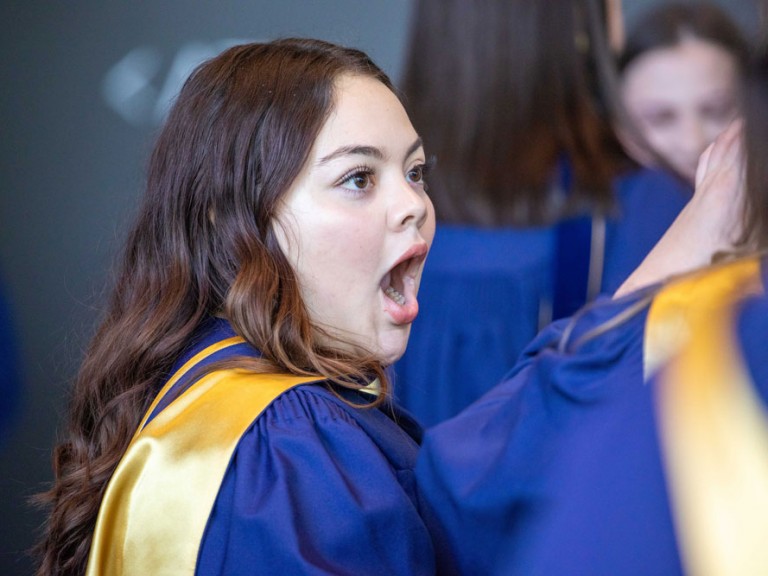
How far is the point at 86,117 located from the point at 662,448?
2.26 meters

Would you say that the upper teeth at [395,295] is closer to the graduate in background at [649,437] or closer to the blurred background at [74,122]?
the graduate in background at [649,437]

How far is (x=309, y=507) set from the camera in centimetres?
117

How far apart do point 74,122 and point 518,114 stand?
1.33m

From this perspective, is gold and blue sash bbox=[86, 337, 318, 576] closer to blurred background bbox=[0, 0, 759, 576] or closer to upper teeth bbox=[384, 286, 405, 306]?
upper teeth bbox=[384, 286, 405, 306]

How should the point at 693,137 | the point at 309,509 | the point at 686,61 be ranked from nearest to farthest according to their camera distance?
Answer: 1. the point at 309,509
2. the point at 693,137
3. the point at 686,61

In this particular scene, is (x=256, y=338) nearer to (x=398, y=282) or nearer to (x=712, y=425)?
(x=398, y=282)

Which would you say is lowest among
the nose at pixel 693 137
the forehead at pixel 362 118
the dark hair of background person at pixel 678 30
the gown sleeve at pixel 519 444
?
the gown sleeve at pixel 519 444

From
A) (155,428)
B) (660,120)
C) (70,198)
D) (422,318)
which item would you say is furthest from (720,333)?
(70,198)

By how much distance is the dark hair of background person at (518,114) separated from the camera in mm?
2018

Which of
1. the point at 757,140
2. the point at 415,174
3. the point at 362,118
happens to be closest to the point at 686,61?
the point at 415,174

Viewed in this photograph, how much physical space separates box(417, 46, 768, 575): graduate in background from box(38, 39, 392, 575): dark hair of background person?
0.36 meters

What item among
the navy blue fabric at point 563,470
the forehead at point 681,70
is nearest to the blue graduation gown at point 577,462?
the navy blue fabric at point 563,470

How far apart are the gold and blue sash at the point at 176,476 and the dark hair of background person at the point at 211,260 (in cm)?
8

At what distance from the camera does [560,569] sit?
928mm
